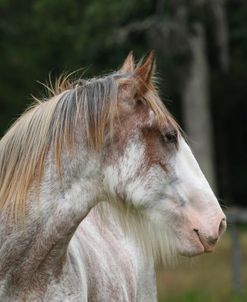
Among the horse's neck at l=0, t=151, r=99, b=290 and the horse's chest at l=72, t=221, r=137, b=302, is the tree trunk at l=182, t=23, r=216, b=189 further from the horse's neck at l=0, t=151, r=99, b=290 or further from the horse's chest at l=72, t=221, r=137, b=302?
the horse's neck at l=0, t=151, r=99, b=290

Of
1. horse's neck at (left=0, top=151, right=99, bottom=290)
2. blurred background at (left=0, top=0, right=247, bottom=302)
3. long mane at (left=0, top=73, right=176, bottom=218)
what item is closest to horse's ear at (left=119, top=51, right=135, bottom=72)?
long mane at (left=0, top=73, right=176, bottom=218)

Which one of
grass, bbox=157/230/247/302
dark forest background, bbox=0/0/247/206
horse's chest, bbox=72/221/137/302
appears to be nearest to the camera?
horse's chest, bbox=72/221/137/302

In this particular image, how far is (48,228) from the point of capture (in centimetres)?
492

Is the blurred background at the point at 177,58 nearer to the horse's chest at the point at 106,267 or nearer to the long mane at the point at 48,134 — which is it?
the horse's chest at the point at 106,267

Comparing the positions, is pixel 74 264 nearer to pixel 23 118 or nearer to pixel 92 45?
pixel 23 118

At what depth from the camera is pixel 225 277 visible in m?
12.9

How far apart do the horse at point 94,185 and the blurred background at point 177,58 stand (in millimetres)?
6332

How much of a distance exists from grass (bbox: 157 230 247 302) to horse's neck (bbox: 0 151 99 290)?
4.37 metres

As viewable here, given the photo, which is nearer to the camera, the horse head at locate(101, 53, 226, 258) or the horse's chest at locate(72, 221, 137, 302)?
the horse head at locate(101, 53, 226, 258)

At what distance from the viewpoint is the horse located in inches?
192

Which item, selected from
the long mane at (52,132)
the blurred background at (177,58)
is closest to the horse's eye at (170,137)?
the long mane at (52,132)

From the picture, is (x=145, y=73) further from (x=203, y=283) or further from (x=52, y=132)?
(x=203, y=283)

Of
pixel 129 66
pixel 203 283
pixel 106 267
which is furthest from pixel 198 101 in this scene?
pixel 129 66

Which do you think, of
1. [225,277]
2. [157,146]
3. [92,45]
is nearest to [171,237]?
[157,146]
